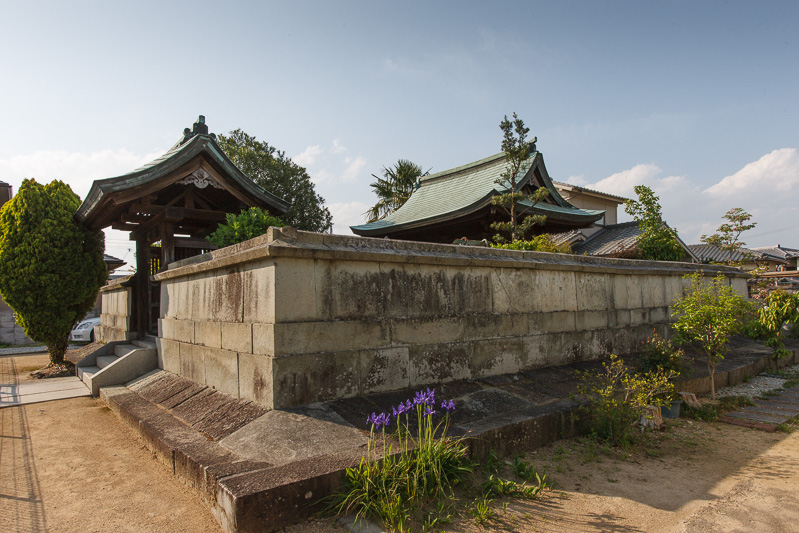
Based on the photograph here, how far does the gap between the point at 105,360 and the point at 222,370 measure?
5.48 metres

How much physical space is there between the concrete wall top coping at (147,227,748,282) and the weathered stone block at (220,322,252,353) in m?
0.63

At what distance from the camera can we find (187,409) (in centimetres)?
490

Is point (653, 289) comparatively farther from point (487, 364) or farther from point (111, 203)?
point (111, 203)

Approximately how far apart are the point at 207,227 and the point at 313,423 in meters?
7.92

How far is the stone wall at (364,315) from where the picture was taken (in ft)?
13.6

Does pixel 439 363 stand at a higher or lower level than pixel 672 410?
higher

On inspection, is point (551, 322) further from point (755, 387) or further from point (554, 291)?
point (755, 387)

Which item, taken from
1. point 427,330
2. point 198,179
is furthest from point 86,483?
point 198,179

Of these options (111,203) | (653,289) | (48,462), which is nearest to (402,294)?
(48,462)

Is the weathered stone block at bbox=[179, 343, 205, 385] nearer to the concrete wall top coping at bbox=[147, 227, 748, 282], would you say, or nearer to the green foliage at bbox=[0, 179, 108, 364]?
the concrete wall top coping at bbox=[147, 227, 748, 282]

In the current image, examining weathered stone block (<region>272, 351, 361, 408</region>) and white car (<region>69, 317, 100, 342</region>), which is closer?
weathered stone block (<region>272, 351, 361, 408</region>)

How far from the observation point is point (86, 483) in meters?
3.95

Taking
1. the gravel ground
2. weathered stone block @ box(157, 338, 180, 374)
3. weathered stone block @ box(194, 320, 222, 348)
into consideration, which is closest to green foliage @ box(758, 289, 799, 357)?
the gravel ground

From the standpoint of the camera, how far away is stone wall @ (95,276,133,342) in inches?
389
